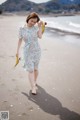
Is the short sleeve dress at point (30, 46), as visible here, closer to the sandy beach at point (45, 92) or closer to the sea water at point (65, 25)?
the sandy beach at point (45, 92)

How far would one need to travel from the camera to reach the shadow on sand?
5.02 m

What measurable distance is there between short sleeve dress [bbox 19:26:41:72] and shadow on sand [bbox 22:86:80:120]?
0.59 m

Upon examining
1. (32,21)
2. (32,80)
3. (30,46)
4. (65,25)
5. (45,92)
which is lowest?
(65,25)

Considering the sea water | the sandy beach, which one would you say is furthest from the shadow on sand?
the sea water

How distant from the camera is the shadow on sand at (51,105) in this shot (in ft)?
A: 16.5

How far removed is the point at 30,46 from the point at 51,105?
50.6 inches

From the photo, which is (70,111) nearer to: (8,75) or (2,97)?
(2,97)

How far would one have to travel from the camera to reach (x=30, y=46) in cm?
583

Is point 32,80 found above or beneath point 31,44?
beneath

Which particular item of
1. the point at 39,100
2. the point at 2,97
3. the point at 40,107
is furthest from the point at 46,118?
the point at 2,97

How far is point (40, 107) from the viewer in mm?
5355

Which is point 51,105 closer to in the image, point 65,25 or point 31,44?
point 31,44

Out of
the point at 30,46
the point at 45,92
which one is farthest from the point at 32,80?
the point at 30,46

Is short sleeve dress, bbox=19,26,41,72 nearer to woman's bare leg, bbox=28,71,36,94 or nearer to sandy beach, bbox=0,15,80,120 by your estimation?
woman's bare leg, bbox=28,71,36,94
